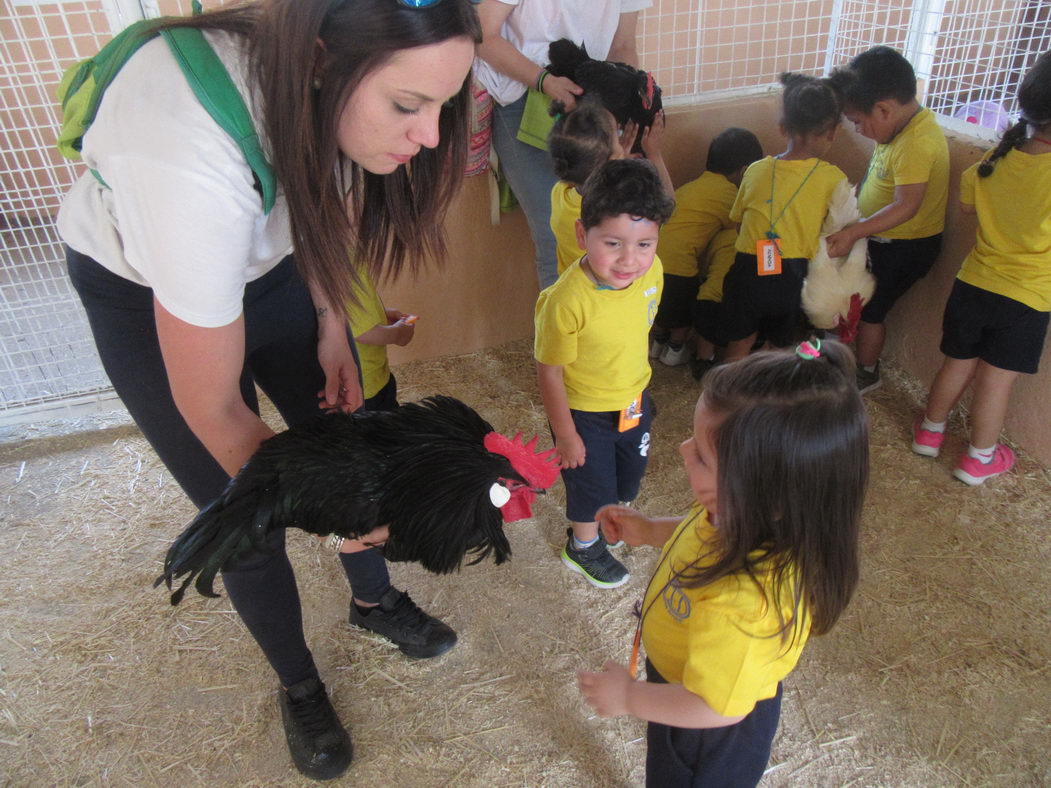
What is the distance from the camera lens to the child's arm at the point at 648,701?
3.26 ft

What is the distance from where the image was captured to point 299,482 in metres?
1.23

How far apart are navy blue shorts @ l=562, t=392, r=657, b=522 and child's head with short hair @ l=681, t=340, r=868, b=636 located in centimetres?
89

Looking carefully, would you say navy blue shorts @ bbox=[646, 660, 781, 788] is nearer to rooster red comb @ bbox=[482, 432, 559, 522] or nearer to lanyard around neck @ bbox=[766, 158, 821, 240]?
rooster red comb @ bbox=[482, 432, 559, 522]

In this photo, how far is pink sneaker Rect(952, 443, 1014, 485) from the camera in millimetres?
2424

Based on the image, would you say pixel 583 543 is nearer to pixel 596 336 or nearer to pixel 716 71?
pixel 596 336

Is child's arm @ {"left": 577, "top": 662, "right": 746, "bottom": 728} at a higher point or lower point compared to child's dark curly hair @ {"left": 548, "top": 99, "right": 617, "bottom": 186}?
lower

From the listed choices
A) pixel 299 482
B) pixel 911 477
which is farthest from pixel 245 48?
pixel 911 477

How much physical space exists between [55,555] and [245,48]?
6.55 ft

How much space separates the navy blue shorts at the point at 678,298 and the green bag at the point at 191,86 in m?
2.23

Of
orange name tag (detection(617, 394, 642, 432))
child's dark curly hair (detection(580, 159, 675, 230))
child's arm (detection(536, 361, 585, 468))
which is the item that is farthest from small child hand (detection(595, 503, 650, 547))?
child's dark curly hair (detection(580, 159, 675, 230))

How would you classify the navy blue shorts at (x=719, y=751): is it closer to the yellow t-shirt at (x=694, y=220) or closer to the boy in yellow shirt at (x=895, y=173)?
the boy in yellow shirt at (x=895, y=173)

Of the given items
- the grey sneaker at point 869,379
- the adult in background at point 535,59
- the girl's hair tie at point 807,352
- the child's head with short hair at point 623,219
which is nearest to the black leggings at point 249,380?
the child's head with short hair at point 623,219

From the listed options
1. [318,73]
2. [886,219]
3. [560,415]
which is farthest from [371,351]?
[886,219]

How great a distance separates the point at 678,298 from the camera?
9.87 feet
